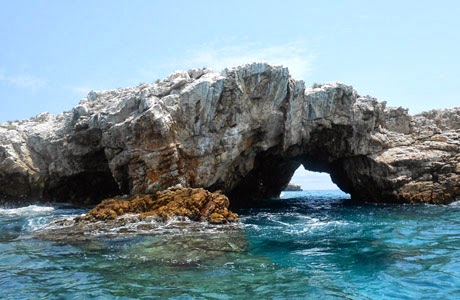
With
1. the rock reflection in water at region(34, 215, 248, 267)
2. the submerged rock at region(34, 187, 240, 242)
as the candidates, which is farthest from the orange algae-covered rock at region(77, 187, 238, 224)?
the rock reflection in water at region(34, 215, 248, 267)

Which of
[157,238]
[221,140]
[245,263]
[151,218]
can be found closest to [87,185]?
[221,140]

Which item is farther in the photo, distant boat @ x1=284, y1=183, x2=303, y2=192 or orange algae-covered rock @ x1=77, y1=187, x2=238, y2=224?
distant boat @ x1=284, y1=183, x2=303, y2=192

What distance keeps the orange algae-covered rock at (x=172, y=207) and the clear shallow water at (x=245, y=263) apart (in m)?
1.98

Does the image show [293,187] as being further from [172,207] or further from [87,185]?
[172,207]

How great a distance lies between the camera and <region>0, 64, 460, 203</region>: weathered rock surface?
2547 cm

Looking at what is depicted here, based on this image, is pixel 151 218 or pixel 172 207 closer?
pixel 151 218

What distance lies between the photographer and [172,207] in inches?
832

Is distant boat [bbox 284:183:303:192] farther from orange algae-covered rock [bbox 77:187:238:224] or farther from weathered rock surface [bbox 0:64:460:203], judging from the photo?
orange algae-covered rock [bbox 77:187:238:224]

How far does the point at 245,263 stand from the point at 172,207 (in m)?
9.65

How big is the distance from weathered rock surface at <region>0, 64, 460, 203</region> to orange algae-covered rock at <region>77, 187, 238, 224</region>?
2229 mm

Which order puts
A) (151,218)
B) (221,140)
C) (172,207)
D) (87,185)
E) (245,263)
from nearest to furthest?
1. (245,263)
2. (151,218)
3. (172,207)
4. (221,140)
5. (87,185)

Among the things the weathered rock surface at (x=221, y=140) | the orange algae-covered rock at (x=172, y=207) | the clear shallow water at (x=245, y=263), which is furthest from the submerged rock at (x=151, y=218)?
the weathered rock surface at (x=221, y=140)

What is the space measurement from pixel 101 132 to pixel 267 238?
17233 millimetres

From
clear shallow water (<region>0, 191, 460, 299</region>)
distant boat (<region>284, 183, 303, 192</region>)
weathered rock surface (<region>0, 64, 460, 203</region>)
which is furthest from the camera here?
distant boat (<region>284, 183, 303, 192</region>)
